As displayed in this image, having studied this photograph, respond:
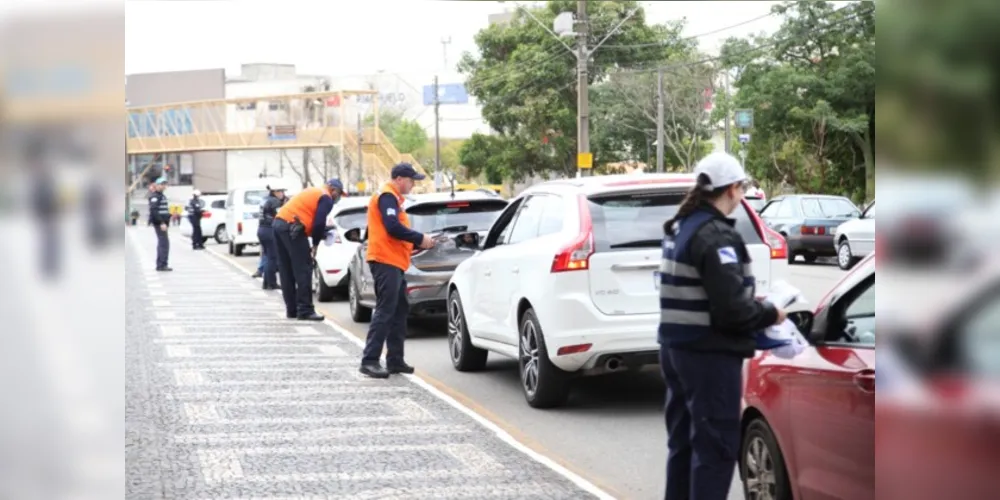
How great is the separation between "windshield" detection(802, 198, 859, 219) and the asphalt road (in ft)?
28.8

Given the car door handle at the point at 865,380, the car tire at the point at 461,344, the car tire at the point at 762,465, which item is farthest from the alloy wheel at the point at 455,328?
the car door handle at the point at 865,380

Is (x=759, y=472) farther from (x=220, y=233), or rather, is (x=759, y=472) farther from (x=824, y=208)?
(x=220, y=233)

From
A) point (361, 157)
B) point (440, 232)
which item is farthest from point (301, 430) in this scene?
point (361, 157)

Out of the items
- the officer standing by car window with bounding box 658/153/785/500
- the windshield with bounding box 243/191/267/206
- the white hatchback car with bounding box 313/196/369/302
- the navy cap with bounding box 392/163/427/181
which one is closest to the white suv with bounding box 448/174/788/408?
the navy cap with bounding box 392/163/427/181

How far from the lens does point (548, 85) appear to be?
3894 centimetres

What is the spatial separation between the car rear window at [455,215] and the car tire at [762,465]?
8337 millimetres

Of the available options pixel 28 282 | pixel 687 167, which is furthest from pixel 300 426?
pixel 687 167

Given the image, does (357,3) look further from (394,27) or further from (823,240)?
(823,240)

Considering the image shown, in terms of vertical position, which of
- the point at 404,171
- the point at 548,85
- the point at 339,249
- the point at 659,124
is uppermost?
the point at 548,85

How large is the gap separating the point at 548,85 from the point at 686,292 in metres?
34.1

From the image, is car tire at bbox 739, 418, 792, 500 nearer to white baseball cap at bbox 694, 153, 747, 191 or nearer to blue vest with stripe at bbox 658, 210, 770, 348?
blue vest with stripe at bbox 658, 210, 770, 348

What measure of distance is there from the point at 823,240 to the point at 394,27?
20.7 m

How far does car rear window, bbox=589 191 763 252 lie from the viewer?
28.4ft

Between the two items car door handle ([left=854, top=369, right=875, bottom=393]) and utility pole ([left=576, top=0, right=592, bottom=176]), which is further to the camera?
utility pole ([left=576, top=0, right=592, bottom=176])
